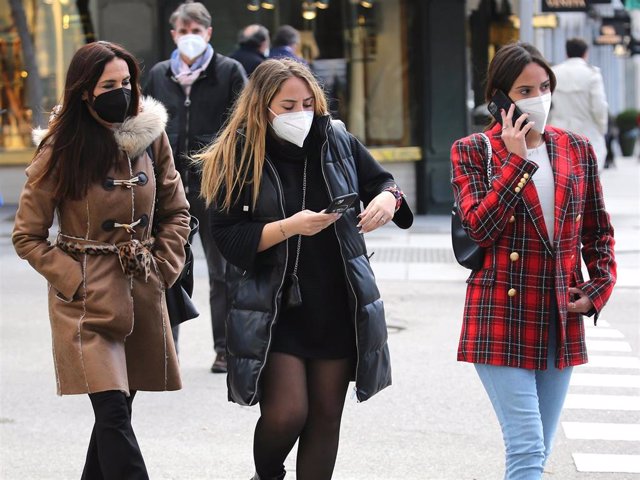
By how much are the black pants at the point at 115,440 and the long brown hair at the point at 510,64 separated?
1.69 metres

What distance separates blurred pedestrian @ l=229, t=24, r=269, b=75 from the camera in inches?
413

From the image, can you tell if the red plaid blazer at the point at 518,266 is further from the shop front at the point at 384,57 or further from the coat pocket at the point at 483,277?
the shop front at the point at 384,57

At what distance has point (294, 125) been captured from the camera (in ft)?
14.1

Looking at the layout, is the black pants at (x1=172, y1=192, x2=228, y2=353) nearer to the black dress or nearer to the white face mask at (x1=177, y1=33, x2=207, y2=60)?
the white face mask at (x1=177, y1=33, x2=207, y2=60)

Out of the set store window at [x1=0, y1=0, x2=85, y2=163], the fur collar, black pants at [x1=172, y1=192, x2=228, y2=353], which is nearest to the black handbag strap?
the fur collar

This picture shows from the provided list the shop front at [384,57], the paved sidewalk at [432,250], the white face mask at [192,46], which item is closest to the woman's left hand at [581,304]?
the white face mask at [192,46]

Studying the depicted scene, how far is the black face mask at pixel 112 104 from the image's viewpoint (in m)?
4.36

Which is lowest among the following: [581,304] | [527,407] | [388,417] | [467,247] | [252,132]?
[388,417]

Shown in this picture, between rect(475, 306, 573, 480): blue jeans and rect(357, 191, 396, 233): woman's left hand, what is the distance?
0.61 m

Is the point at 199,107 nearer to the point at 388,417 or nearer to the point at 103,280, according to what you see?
the point at 388,417

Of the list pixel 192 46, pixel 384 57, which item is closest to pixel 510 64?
pixel 192 46

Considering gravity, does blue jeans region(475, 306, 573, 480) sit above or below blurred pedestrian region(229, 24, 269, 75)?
below

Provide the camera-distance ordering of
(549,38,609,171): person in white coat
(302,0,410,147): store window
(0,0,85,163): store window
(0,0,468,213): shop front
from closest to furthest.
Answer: (549,38,609,171): person in white coat → (0,0,468,213): shop front → (302,0,410,147): store window → (0,0,85,163): store window

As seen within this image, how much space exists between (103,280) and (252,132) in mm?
743
